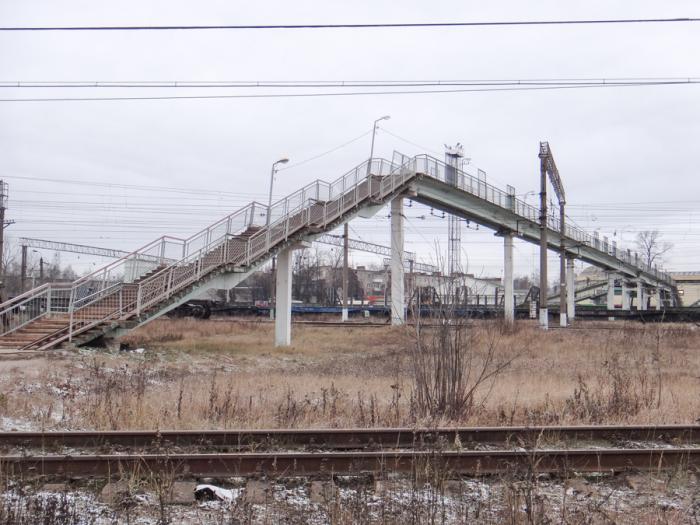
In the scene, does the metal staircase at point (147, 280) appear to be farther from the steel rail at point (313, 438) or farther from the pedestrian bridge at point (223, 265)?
the steel rail at point (313, 438)

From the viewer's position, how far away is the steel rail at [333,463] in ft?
19.9

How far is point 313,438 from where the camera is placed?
7.61 meters

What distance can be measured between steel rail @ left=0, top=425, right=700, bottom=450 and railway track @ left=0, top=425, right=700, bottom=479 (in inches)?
0.5

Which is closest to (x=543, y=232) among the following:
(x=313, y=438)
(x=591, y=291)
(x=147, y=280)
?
(x=147, y=280)

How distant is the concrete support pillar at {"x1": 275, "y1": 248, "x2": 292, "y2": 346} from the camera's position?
24.4 m

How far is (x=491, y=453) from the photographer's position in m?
6.51

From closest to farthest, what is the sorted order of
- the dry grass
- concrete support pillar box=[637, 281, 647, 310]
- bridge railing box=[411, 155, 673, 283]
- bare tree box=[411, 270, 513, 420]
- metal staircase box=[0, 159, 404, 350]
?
the dry grass
bare tree box=[411, 270, 513, 420]
metal staircase box=[0, 159, 404, 350]
bridge railing box=[411, 155, 673, 283]
concrete support pillar box=[637, 281, 647, 310]

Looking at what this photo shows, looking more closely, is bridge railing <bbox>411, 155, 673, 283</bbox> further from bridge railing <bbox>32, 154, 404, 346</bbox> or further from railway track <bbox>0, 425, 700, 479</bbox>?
railway track <bbox>0, 425, 700, 479</bbox>

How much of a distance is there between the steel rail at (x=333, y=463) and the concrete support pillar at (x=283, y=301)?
17.8 m

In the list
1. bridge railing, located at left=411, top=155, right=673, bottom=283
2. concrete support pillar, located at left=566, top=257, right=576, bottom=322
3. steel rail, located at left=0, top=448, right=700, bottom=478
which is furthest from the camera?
concrete support pillar, located at left=566, top=257, right=576, bottom=322

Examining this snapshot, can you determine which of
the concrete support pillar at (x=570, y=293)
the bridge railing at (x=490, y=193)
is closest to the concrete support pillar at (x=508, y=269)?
the bridge railing at (x=490, y=193)

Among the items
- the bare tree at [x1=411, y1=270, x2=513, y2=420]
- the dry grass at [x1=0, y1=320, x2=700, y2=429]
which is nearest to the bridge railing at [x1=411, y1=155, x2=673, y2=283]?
the dry grass at [x1=0, y1=320, x2=700, y2=429]

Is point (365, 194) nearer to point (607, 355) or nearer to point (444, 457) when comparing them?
point (607, 355)

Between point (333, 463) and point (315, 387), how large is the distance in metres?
6.04
